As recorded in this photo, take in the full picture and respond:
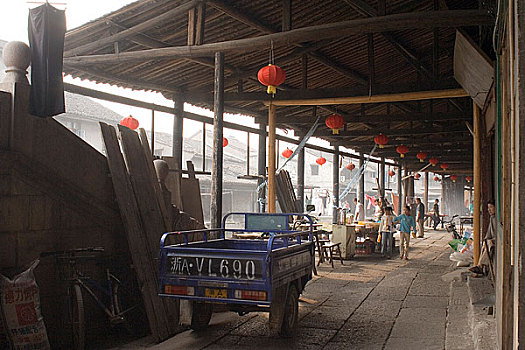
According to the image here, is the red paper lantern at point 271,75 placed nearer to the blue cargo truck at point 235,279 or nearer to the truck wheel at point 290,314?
the blue cargo truck at point 235,279

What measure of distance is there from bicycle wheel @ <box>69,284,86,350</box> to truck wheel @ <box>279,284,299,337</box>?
2236mm

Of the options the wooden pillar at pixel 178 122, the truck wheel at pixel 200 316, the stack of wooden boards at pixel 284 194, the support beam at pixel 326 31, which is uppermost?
the support beam at pixel 326 31

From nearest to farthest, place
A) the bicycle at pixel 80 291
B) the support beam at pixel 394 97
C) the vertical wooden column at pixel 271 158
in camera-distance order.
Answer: the bicycle at pixel 80 291, the support beam at pixel 394 97, the vertical wooden column at pixel 271 158

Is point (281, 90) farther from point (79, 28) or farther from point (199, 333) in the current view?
point (199, 333)

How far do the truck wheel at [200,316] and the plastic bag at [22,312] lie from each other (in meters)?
1.79

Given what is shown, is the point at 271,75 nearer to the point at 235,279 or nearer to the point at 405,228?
the point at 235,279

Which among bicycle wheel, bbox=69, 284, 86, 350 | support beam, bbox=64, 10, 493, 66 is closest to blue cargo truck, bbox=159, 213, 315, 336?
bicycle wheel, bbox=69, 284, 86, 350

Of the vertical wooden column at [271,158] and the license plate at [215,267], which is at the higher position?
the vertical wooden column at [271,158]

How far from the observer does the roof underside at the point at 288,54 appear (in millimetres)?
9430

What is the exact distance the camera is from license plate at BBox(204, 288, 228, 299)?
18.4 ft

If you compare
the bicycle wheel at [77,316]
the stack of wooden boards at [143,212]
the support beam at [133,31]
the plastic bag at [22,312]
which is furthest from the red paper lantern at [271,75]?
the plastic bag at [22,312]

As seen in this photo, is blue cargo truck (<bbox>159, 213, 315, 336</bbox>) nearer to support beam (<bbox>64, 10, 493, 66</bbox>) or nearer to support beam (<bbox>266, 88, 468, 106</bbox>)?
support beam (<bbox>64, 10, 493, 66</bbox>)

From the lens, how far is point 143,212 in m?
6.82

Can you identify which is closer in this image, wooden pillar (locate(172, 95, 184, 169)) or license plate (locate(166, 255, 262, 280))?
license plate (locate(166, 255, 262, 280))
